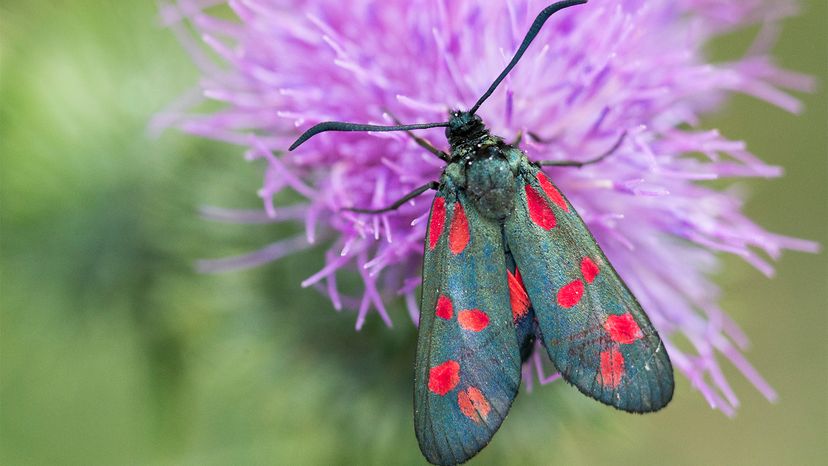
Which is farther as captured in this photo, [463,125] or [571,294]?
[463,125]

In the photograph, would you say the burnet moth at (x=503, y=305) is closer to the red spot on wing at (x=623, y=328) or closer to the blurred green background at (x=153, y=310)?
the red spot on wing at (x=623, y=328)

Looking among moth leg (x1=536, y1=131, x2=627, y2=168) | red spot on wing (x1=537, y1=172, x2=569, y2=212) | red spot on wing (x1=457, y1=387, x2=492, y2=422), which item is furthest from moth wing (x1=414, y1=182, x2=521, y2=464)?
moth leg (x1=536, y1=131, x2=627, y2=168)

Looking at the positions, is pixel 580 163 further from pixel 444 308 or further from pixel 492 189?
pixel 444 308

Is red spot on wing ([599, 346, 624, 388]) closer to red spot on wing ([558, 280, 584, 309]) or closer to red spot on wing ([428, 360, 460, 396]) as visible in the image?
red spot on wing ([558, 280, 584, 309])

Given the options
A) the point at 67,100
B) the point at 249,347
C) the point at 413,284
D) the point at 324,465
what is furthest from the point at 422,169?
the point at 67,100

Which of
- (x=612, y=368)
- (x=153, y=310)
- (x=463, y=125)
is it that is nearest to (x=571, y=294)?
(x=612, y=368)
